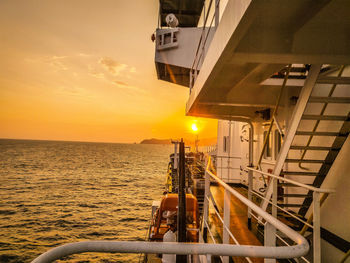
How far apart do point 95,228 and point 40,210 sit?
24.3ft

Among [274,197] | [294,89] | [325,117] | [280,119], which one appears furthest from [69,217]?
[325,117]

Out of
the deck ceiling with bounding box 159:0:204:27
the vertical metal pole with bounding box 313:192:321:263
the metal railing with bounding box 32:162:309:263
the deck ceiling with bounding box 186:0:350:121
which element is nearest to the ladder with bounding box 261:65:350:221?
the deck ceiling with bounding box 186:0:350:121

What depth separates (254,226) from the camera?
510 centimetres

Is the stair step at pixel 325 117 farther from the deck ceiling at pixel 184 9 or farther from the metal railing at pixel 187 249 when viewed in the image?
the deck ceiling at pixel 184 9

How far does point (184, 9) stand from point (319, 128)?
11.3m

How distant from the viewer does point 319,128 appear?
16.0ft

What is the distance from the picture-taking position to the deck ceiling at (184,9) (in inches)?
490

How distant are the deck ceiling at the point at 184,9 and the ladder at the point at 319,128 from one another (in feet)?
33.1

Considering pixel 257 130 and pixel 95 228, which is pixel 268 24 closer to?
pixel 257 130

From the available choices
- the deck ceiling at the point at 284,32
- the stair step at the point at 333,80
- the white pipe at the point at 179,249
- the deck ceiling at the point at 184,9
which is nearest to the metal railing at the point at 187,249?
the white pipe at the point at 179,249

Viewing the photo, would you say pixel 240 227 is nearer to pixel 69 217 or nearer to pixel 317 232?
pixel 317 232

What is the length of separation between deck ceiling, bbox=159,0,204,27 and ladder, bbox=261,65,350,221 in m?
10.1

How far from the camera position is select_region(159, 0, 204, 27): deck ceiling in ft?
40.8

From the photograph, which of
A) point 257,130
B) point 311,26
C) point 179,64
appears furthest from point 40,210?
point 311,26
